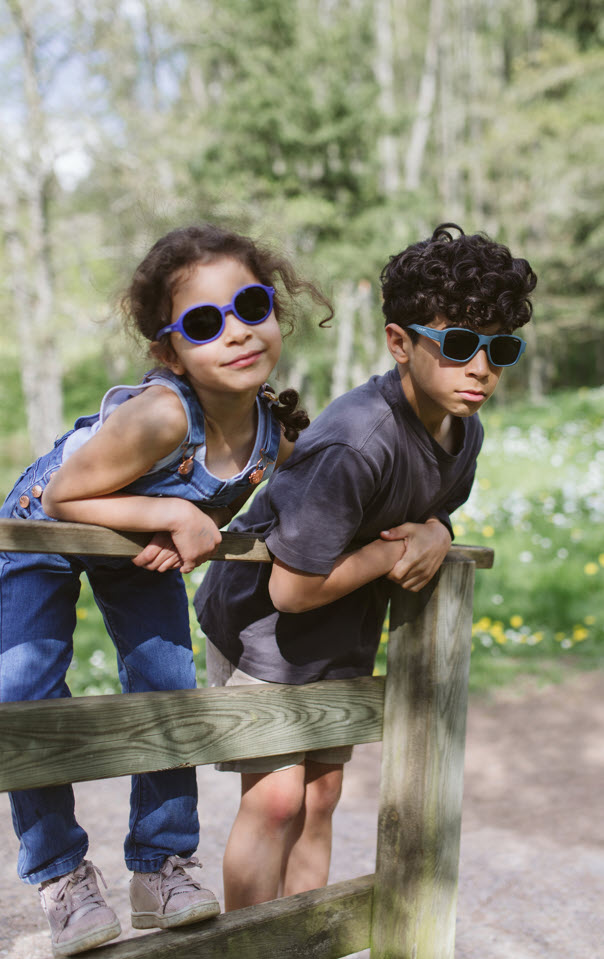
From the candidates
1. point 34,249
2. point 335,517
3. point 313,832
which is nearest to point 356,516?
point 335,517

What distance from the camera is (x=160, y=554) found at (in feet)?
6.09

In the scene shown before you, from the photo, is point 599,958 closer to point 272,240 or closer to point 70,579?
point 70,579

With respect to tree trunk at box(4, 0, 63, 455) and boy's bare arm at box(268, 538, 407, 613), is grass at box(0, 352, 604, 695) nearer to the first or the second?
boy's bare arm at box(268, 538, 407, 613)

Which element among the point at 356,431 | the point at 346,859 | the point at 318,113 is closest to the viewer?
the point at 356,431

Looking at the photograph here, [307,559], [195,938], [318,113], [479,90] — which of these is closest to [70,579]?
[307,559]

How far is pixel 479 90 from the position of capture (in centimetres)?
2678

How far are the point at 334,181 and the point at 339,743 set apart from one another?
1614cm

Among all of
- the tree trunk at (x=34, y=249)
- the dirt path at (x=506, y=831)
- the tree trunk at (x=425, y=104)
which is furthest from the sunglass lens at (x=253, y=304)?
the tree trunk at (x=425, y=104)

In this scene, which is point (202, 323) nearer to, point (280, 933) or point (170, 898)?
point (170, 898)

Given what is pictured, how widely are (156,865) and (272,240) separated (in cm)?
148

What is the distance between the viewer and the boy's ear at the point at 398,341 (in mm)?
2178

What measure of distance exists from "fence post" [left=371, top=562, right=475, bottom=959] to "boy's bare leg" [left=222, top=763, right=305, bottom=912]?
0.24 metres

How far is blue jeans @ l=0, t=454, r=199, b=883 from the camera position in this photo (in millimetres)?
1968

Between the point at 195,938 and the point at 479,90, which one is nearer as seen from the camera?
the point at 195,938
